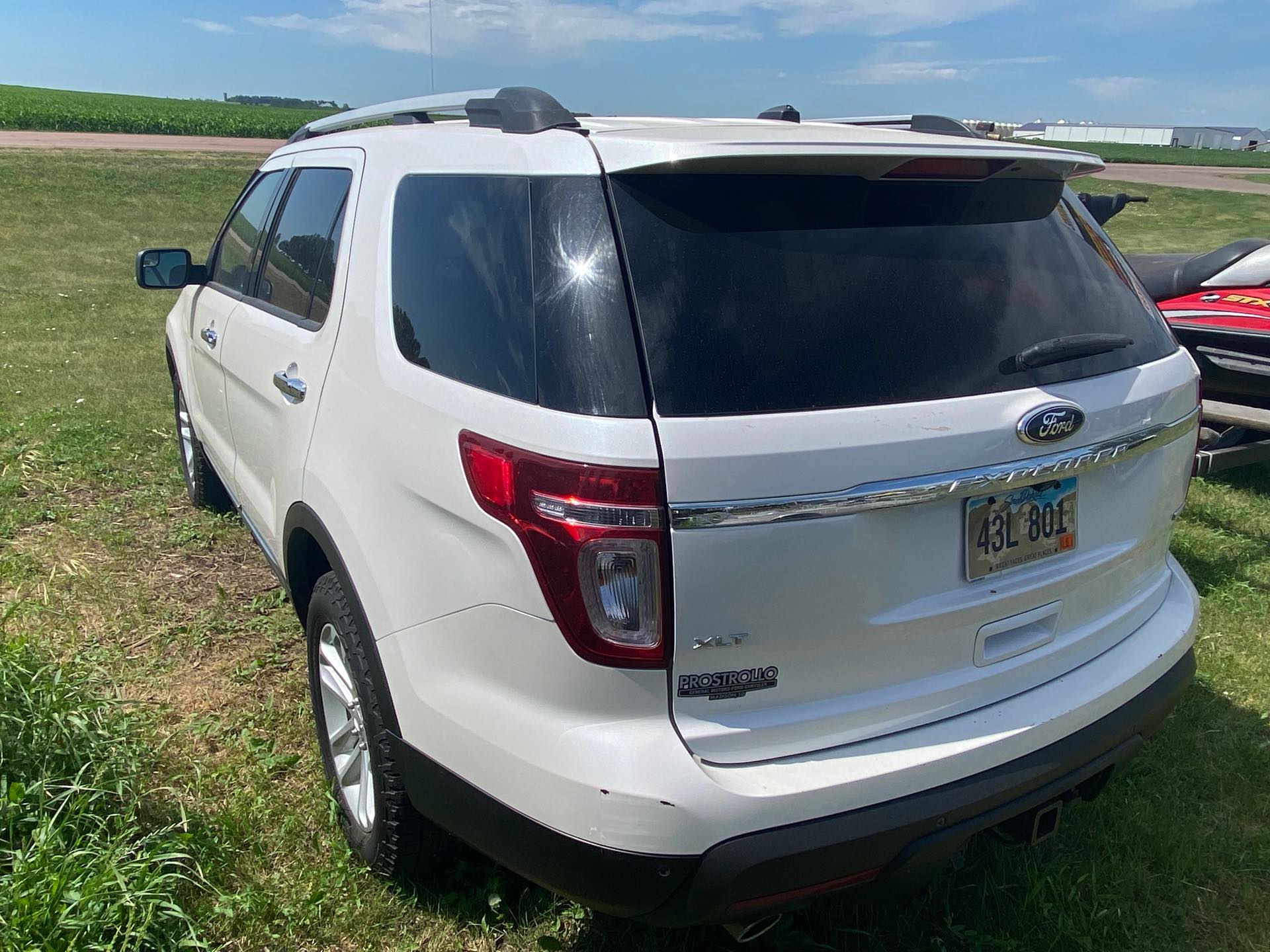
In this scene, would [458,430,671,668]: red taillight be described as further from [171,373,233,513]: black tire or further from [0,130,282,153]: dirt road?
[0,130,282,153]: dirt road

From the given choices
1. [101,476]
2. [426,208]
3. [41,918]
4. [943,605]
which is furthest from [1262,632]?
[101,476]

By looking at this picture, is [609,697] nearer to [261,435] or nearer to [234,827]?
[234,827]

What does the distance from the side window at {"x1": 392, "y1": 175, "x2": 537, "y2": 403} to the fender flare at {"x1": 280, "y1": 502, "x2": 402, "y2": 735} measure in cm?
54

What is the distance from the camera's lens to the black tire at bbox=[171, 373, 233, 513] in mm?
4895

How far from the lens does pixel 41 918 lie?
7.02 feet

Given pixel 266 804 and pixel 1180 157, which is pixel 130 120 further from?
pixel 1180 157

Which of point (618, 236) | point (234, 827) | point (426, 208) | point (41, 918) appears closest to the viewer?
point (618, 236)

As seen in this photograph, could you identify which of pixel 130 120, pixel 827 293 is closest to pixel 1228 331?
pixel 827 293

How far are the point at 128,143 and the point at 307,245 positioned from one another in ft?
100

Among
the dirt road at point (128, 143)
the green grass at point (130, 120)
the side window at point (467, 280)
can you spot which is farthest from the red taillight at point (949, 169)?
the green grass at point (130, 120)

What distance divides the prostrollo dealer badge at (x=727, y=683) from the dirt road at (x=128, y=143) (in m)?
27.7

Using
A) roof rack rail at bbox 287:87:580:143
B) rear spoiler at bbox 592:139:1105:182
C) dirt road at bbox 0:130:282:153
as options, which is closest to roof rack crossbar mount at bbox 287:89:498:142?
roof rack rail at bbox 287:87:580:143

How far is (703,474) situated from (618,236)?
0.48 meters

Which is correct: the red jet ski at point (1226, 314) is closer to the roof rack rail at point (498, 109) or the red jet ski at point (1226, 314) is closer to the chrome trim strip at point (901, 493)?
the chrome trim strip at point (901, 493)
